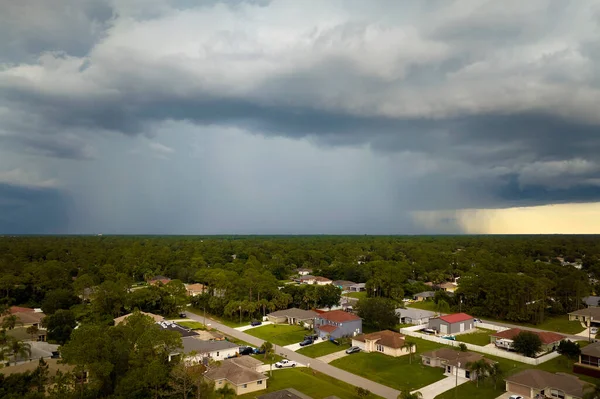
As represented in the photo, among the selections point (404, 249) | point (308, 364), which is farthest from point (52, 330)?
point (404, 249)

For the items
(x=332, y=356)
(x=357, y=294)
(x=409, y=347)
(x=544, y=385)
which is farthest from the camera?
(x=357, y=294)

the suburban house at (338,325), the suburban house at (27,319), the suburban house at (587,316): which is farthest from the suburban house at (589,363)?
the suburban house at (27,319)

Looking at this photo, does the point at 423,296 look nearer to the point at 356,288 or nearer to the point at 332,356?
the point at 356,288

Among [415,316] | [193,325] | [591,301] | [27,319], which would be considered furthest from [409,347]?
[27,319]

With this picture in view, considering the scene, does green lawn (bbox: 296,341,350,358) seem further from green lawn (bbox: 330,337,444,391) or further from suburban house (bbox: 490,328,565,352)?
suburban house (bbox: 490,328,565,352)

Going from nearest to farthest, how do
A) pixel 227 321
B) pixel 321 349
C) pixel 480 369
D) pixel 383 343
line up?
pixel 480 369
pixel 383 343
pixel 321 349
pixel 227 321

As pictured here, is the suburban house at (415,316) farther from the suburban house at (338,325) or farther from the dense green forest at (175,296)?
the suburban house at (338,325)
